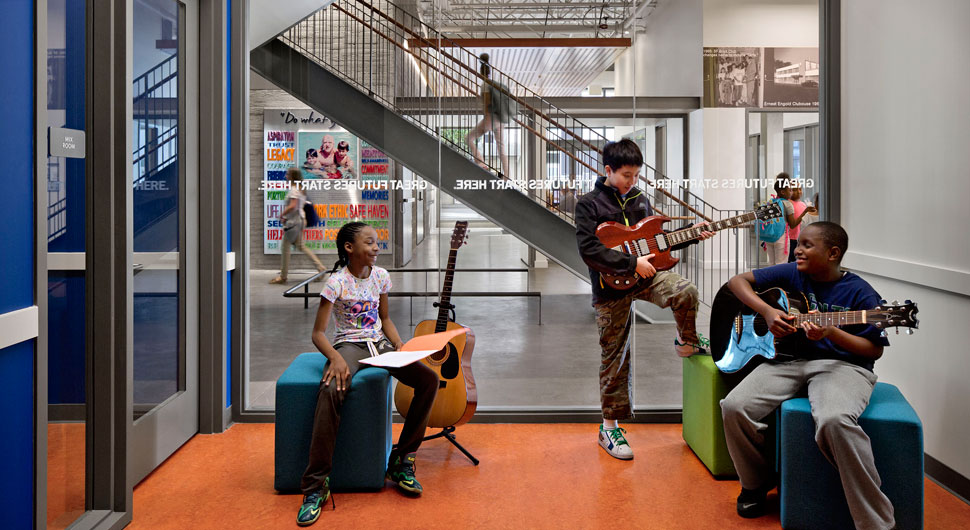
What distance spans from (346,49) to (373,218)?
977 millimetres

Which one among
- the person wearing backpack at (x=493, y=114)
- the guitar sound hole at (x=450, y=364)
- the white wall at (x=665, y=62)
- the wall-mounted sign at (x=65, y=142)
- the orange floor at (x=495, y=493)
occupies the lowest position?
the orange floor at (x=495, y=493)

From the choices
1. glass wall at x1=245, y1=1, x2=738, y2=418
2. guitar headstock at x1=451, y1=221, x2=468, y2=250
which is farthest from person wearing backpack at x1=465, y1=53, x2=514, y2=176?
guitar headstock at x1=451, y1=221, x2=468, y2=250

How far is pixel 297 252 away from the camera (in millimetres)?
4445

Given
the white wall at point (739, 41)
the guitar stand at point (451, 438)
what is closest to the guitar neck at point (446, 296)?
the guitar stand at point (451, 438)

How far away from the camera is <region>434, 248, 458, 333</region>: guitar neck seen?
3.98m

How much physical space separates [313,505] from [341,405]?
406mm

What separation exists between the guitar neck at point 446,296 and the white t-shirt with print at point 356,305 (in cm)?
44

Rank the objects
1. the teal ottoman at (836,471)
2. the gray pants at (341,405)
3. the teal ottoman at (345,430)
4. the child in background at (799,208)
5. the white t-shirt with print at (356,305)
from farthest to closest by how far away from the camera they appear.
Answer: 1. the child in background at (799,208)
2. the white t-shirt with print at (356,305)
3. the teal ottoman at (345,430)
4. the gray pants at (341,405)
5. the teal ottoman at (836,471)

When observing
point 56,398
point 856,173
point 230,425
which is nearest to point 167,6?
point 56,398

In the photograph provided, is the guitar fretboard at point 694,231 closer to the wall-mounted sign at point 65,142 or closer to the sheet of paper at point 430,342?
the sheet of paper at point 430,342

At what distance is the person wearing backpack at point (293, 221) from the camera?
440 centimetres

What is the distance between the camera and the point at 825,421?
278 centimetres

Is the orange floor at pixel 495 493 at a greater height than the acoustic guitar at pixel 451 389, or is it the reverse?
the acoustic guitar at pixel 451 389

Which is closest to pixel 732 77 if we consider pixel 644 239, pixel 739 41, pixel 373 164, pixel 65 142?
pixel 739 41
